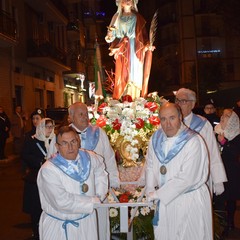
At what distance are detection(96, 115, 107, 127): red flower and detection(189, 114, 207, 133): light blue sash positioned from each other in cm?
173

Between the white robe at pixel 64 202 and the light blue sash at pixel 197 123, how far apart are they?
180cm

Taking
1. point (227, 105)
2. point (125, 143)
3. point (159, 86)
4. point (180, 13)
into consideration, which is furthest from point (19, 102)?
point (180, 13)

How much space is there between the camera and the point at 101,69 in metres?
7.70

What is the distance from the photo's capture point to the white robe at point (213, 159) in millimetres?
4629

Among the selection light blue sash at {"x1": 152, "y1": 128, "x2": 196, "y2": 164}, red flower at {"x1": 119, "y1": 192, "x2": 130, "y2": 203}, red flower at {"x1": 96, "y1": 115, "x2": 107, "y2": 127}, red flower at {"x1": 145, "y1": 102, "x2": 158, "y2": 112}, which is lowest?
red flower at {"x1": 119, "y1": 192, "x2": 130, "y2": 203}

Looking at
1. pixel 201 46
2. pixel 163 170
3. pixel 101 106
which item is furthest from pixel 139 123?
pixel 201 46

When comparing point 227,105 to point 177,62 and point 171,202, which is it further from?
point 177,62

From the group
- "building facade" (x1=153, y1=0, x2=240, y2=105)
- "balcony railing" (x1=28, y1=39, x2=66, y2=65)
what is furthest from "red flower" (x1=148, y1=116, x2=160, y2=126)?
"building facade" (x1=153, y1=0, x2=240, y2=105)

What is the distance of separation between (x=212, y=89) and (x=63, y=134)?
39.3 m

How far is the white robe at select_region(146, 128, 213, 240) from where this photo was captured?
3.43m

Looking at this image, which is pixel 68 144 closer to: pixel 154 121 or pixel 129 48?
pixel 154 121

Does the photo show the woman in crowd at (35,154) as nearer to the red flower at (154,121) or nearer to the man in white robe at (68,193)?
the red flower at (154,121)

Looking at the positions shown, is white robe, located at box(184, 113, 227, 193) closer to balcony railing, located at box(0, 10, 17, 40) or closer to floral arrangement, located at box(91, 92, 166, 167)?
floral arrangement, located at box(91, 92, 166, 167)

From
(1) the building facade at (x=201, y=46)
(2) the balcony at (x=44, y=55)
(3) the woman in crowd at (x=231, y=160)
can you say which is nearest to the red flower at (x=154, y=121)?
(3) the woman in crowd at (x=231, y=160)
